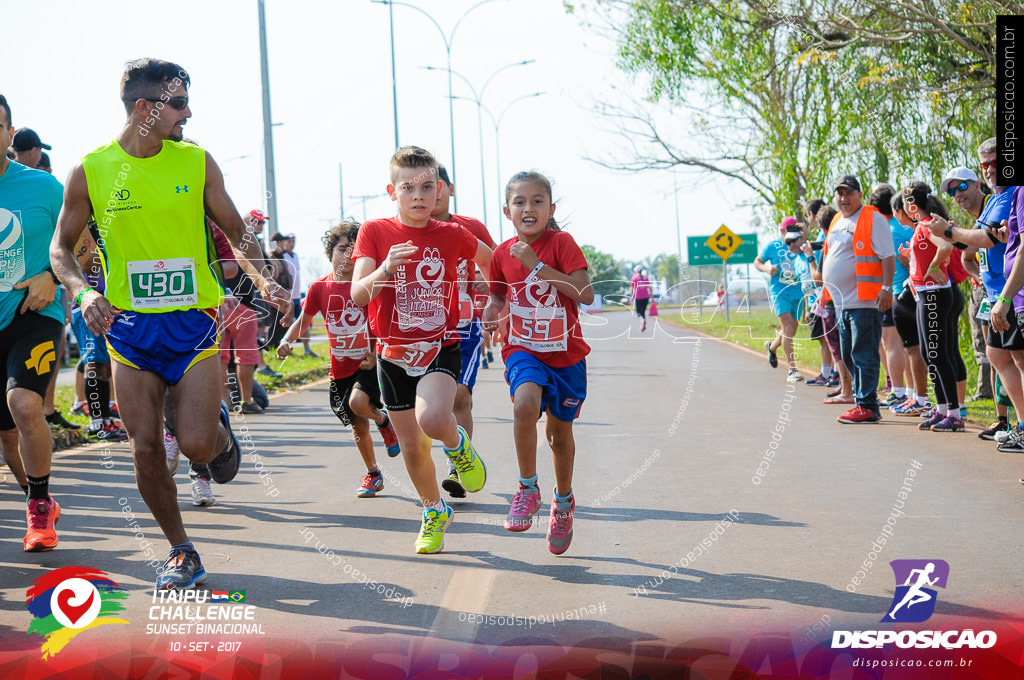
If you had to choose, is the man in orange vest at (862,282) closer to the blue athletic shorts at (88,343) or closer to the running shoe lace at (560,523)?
the running shoe lace at (560,523)

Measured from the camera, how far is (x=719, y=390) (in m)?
14.0

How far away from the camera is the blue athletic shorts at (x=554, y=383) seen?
536cm

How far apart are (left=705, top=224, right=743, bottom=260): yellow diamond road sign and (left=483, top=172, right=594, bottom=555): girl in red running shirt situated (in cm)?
1983

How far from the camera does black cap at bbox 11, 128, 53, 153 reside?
7438 mm

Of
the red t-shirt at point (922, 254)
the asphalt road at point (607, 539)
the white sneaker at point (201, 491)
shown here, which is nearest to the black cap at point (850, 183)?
the red t-shirt at point (922, 254)

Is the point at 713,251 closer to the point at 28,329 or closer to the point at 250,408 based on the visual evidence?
the point at 250,408

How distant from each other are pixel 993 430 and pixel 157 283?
6.62m

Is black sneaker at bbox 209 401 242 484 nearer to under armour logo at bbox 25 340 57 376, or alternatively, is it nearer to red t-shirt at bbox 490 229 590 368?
under armour logo at bbox 25 340 57 376

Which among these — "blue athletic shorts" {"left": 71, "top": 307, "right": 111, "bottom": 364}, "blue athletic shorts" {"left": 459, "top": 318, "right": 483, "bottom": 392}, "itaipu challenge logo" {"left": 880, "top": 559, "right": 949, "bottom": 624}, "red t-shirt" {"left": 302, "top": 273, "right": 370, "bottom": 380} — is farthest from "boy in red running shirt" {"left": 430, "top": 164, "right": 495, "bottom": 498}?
"blue athletic shorts" {"left": 71, "top": 307, "right": 111, "bottom": 364}

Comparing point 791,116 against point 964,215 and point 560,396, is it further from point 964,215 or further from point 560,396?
point 560,396

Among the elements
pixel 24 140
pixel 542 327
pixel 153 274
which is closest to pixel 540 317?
pixel 542 327

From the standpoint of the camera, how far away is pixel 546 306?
543 cm

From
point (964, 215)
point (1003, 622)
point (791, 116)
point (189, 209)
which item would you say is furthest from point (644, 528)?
point (791, 116)

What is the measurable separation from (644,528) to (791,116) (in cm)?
1434
